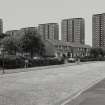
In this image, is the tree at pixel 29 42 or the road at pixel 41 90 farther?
the tree at pixel 29 42

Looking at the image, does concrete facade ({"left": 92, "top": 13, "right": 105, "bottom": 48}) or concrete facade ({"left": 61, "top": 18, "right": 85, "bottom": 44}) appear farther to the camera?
concrete facade ({"left": 61, "top": 18, "right": 85, "bottom": 44})

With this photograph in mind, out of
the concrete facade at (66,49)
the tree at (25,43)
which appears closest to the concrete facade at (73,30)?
the concrete facade at (66,49)

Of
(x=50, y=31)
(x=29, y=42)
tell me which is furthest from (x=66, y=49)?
(x=50, y=31)

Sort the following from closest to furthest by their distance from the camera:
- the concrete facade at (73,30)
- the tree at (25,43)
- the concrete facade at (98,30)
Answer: the tree at (25,43)
the concrete facade at (98,30)
the concrete facade at (73,30)

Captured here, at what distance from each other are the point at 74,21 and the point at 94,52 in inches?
2590

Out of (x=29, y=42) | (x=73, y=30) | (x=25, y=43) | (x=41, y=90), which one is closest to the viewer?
(x=41, y=90)

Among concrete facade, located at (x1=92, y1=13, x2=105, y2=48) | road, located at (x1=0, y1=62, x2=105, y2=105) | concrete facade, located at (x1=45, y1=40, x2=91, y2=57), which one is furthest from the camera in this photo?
concrete facade, located at (x1=92, y1=13, x2=105, y2=48)

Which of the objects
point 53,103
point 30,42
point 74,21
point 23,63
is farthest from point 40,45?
point 74,21

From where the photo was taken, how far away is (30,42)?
188ft

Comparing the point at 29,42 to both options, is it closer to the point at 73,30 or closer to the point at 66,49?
the point at 66,49

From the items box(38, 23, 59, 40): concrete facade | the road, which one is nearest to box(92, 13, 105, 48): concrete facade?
box(38, 23, 59, 40): concrete facade

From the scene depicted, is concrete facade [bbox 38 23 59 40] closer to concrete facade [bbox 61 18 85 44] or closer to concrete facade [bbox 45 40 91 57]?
concrete facade [bbox 61 18 85 44]

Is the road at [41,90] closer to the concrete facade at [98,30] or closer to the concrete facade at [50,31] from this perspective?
the concrete facade at [98,30]

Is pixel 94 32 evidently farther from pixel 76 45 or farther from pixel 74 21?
pixel 76 45
